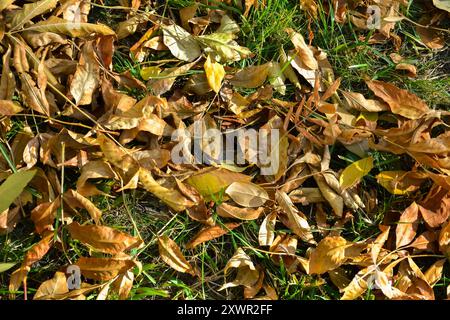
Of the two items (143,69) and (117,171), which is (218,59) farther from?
(117,171)

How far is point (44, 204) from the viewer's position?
1.78m

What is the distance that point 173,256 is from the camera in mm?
1839

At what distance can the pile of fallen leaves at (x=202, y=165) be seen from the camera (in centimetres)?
180

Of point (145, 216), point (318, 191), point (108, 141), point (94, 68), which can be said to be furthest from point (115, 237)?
point (318, 191)

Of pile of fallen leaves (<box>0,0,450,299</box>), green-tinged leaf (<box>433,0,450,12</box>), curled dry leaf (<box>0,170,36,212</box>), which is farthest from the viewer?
green-tinged leaf (<box>433,0,450,12</box>)

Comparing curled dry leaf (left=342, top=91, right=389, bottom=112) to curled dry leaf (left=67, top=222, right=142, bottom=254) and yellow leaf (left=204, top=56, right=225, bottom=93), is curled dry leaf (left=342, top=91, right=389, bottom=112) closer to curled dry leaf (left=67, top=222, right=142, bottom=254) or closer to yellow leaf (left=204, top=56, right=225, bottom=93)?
yellow leaf (left=204, top=56, right=225, bottom=93)

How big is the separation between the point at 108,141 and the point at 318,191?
2.21 ft

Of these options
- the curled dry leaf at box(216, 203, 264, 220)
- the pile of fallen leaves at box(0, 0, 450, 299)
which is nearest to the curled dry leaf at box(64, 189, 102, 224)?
the pile of fallen leaves at box(0, 0, 450, 299)

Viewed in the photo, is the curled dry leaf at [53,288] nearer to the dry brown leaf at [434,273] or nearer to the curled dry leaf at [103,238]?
the curled dry leaf at [103,238]

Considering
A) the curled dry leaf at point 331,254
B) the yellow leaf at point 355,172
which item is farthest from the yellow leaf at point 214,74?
the curled dry leaf at point 331,254

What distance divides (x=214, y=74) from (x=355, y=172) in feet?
1.78

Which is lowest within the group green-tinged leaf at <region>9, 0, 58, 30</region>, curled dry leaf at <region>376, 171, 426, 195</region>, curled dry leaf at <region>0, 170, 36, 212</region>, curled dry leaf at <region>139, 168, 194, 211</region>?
curled dry leaf at <region>376, 171, 426, 195</region>

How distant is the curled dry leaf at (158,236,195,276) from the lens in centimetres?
184

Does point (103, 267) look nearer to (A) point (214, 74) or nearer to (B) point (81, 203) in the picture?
(B) point (81, 203)
